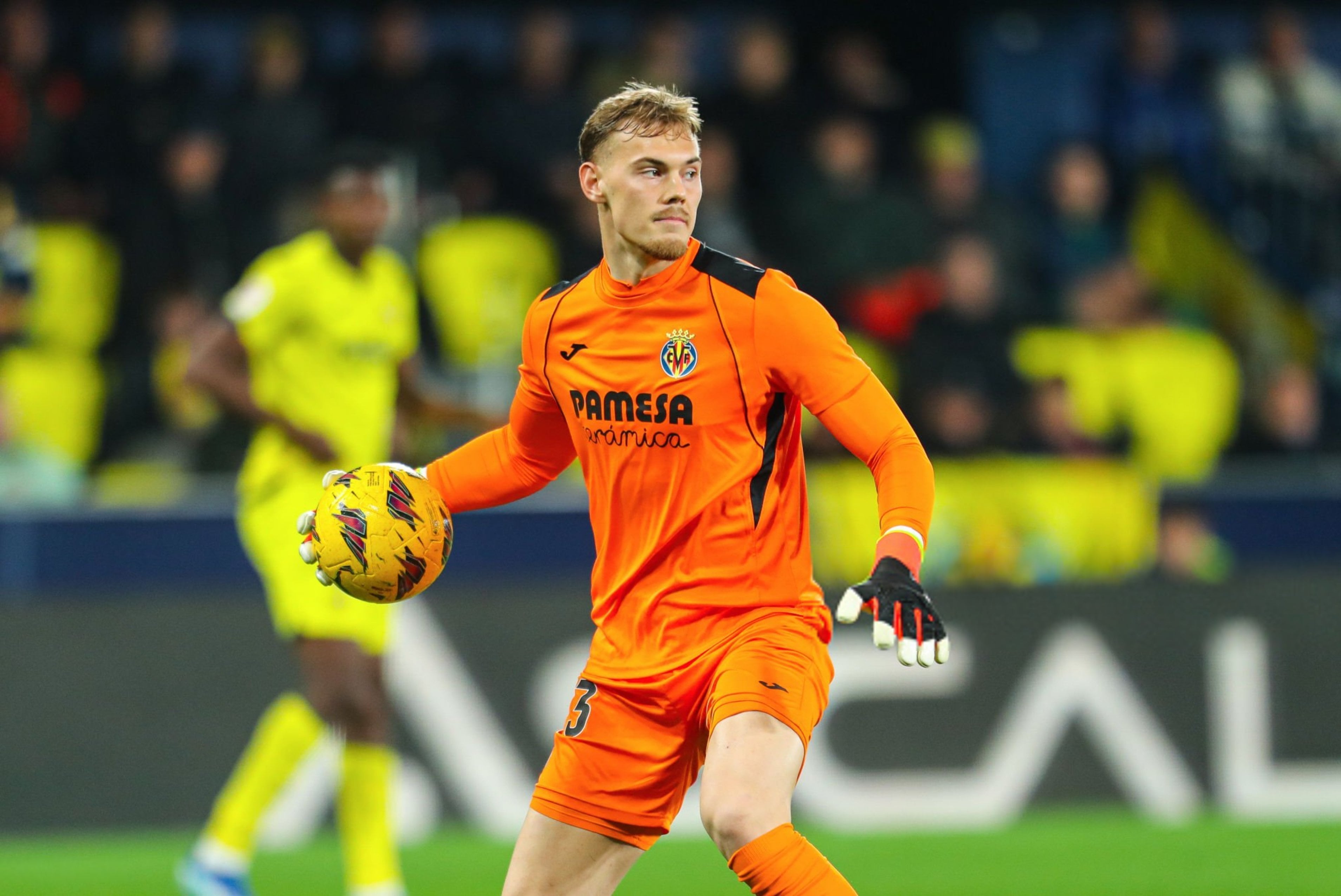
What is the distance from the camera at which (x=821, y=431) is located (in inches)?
412

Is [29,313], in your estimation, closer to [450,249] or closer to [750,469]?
[450,249]

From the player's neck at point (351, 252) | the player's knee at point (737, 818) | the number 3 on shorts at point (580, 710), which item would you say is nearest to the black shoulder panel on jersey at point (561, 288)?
A: the number 3 on shorts at point (580, 710)

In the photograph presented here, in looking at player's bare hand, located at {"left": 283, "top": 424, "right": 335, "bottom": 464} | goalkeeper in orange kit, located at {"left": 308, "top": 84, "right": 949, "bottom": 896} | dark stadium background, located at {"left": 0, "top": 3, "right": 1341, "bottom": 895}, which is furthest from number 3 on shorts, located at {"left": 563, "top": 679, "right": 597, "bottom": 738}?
dark stadium background, located at {"left": 0, "top": 3, "right": 1341, "bottom": 895}

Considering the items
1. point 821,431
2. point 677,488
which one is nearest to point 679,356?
point 677,488

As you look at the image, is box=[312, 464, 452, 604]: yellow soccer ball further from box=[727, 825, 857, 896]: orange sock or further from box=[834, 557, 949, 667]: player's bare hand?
box=[834, 557, 949, 667]: player's bare hand

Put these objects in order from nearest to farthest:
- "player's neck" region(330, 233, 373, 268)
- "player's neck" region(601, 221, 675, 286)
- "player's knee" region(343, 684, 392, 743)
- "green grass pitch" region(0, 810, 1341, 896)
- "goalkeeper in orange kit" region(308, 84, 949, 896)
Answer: "goalkeeper in orange kit" region(308, 84, 949, 896), "player's neck" region(601, 221, 675, 286), "player's knee" region(343, 684, 392, 743), "player's neck" region(330, 233, 373, 268), "green grass pitch" region(0, 810, 1341, 896)

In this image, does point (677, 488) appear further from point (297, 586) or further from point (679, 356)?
point (297, 586)

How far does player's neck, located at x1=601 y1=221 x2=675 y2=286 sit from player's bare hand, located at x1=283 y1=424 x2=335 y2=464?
2461 millimetres

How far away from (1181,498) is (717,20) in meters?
6.54

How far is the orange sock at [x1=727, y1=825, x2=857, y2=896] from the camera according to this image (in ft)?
13.5

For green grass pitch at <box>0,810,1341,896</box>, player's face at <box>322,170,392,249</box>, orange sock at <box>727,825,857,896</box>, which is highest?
player's face at <box>322,170,392,249</box>

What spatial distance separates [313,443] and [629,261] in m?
2.53

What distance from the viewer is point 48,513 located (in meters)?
9.72

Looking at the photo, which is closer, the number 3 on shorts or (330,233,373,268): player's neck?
the number 3 on shorts
